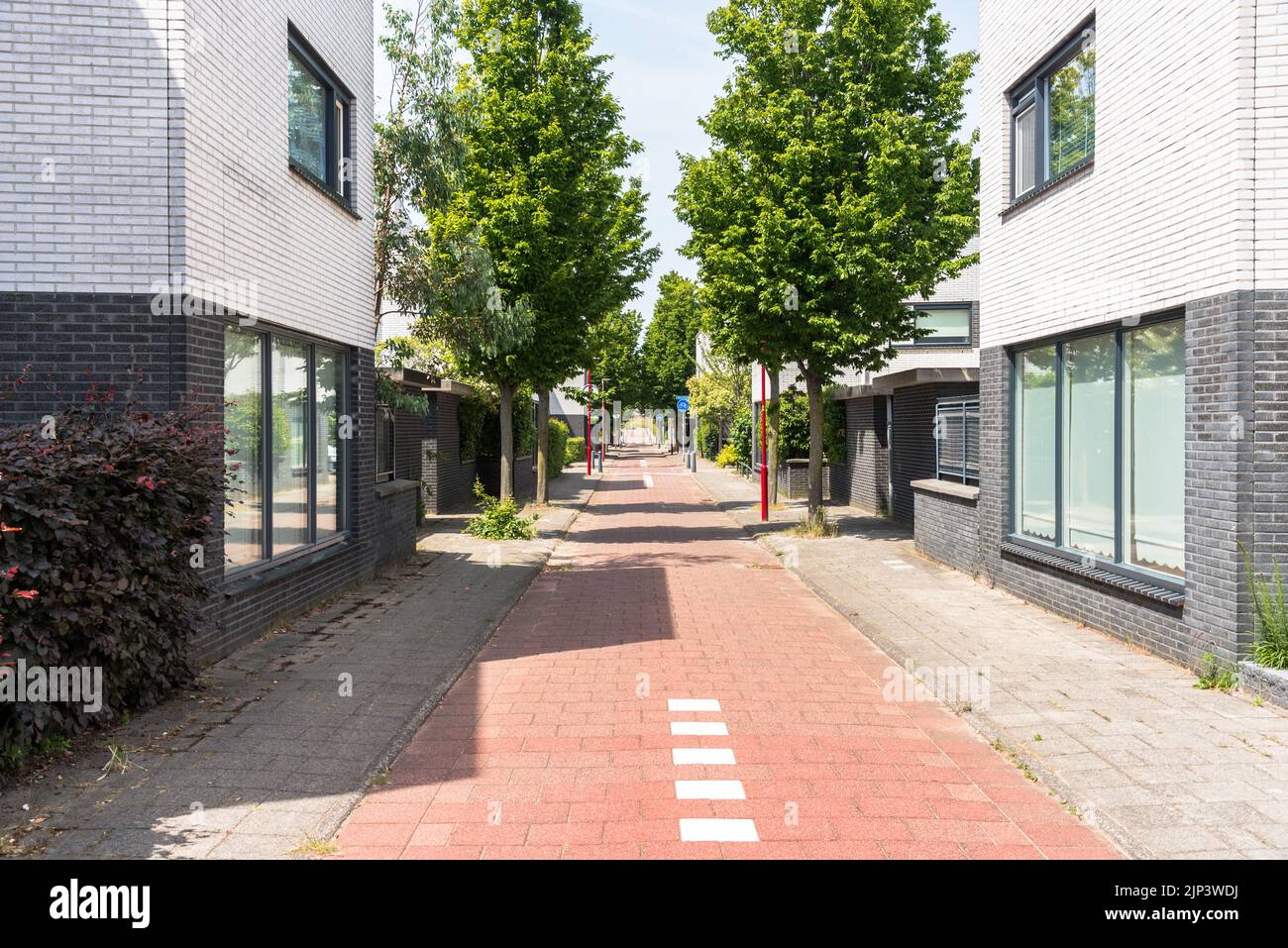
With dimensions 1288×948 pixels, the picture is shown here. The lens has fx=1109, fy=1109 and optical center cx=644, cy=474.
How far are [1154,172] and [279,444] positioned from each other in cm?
779

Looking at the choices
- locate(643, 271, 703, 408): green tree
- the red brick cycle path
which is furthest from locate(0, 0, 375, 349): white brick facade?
locate(643, 271, 703, 408): green tree

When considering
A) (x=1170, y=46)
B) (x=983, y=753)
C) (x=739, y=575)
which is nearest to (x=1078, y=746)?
(x=983, y=753)

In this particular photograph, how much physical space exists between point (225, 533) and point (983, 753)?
5704 millimetres

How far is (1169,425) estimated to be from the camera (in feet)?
28.6

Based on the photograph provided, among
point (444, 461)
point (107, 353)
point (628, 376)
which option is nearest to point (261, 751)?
point (107, 353)

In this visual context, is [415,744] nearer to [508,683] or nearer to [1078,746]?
[508,683]

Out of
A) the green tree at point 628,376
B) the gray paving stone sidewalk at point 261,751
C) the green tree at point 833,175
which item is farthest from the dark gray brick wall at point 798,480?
the green tree at point 628,376

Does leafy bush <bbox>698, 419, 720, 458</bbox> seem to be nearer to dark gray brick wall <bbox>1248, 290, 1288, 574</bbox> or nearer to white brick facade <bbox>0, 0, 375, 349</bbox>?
dark gray brick wall <bbox>1248, 290, 1288, 574</bbox>

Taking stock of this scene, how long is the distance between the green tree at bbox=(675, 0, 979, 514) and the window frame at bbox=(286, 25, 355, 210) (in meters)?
6.50

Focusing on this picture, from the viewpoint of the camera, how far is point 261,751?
5977 millimetres

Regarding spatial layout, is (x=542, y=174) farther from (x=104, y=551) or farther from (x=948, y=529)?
(x=104, y=551)

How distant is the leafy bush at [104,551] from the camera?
17.0 feet

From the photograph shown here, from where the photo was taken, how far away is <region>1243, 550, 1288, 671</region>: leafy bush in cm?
714

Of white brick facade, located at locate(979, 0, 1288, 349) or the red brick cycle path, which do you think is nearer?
the red brick cycle path
